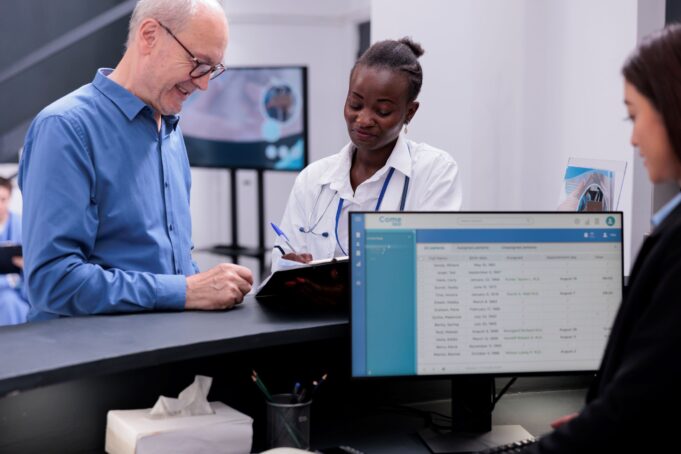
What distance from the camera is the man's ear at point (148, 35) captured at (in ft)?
6.77

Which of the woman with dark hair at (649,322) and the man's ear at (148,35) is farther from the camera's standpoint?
the man's ear at (148,35)

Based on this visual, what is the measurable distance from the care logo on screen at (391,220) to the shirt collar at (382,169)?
795mm

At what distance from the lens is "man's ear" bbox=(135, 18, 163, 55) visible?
2.06m

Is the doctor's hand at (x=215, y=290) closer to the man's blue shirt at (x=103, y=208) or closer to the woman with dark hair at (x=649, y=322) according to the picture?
the man's blue shirt at (x=103, y=208)

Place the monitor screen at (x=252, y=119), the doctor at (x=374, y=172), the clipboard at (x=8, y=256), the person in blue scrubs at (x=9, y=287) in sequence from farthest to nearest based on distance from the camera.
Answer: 1. the monitor screen at (x=252, y=119)
2. the person in blue scrubs at (x=9, y=287)
3. the clipboard at (x=8, y=256)
4. the doctor at (x=374, y=172)

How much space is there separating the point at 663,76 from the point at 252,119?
528 centimetres

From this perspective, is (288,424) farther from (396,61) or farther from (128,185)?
(396,61)

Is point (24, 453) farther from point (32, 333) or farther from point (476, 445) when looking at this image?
point (476, 445)

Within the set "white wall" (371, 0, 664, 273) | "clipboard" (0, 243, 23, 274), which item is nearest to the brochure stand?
"white wall" (371, 0, 664, 273)

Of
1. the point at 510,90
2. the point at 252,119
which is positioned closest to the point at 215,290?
the point at 510,90

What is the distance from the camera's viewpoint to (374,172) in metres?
2.57

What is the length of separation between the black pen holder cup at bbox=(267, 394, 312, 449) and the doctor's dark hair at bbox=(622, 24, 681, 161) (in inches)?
33.5

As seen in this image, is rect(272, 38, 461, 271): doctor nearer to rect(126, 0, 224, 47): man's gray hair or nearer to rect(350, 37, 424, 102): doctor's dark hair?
rect(350, 37, 424, 102): doctor's dark hair

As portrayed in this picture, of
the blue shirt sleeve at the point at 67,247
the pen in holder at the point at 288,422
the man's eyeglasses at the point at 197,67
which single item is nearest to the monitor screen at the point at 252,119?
the man's eyeglasses at the point at 197,67
